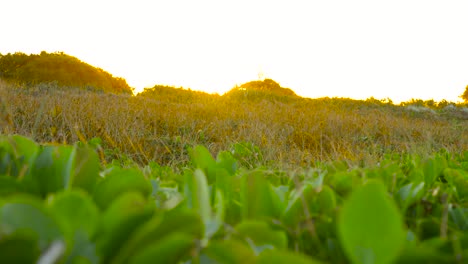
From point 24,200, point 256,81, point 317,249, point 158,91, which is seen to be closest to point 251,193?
point 317,249

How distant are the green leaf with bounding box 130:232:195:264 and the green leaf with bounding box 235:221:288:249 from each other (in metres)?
0.11

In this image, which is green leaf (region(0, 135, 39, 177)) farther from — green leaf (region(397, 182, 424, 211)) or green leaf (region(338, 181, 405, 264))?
green leaf (region(397, 182, 424, 211))

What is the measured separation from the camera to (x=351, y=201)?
0.41m

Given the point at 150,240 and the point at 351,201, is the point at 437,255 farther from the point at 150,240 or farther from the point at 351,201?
the point at 150,240

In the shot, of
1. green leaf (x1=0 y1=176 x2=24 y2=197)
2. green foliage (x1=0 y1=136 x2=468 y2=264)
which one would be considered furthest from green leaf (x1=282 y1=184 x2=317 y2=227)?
green leaf (x1=0 y1=176 x2=24 y2=197)

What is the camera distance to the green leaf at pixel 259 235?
49cm

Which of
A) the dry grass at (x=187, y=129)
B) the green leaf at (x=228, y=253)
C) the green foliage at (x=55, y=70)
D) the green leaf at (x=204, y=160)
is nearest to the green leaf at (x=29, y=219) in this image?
the green leaf at (x=228, y=253)

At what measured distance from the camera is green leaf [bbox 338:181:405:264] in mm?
407

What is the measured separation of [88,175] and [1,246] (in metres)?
0.39

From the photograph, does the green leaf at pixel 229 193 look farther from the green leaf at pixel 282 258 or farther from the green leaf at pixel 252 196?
the green leaf at pixel 282 258

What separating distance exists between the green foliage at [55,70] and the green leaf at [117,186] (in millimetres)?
14040

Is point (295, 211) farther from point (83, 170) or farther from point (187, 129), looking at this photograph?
point (187, 129)

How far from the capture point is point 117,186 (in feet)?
2.18

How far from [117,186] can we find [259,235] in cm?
27
